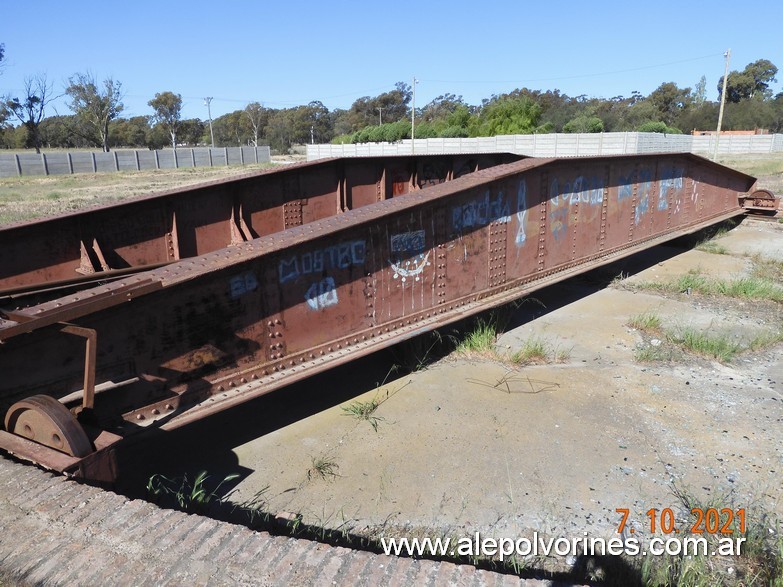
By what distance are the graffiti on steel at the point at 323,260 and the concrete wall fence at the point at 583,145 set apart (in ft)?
86.7

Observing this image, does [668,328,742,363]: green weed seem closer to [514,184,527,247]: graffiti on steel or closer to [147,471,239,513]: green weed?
[514,184,527,247]: graffiti on steel

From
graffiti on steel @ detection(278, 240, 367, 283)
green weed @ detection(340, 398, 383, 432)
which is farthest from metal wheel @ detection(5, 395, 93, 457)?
green weed @ detection(340, 398, 383, 432)

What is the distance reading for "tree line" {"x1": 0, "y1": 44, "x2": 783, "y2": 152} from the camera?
171 ft

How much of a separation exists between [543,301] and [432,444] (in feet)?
12.9

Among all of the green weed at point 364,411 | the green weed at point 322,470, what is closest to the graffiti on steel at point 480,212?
the green weed at point 364,411

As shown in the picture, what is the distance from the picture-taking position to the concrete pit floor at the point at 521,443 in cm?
327

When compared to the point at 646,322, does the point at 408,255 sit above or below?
above

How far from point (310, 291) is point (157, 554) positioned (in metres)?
2.23

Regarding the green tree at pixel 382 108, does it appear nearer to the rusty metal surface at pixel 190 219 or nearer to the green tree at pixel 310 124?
the green tree at pixel 310 124

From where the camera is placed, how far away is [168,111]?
285 feet

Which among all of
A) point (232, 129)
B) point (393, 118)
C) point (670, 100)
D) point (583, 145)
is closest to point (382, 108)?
point (393, 118)

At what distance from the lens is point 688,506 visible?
3203mm

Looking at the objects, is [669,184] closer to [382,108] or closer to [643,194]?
[643,194]

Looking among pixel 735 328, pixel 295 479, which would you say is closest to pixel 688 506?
pixel 295 479
